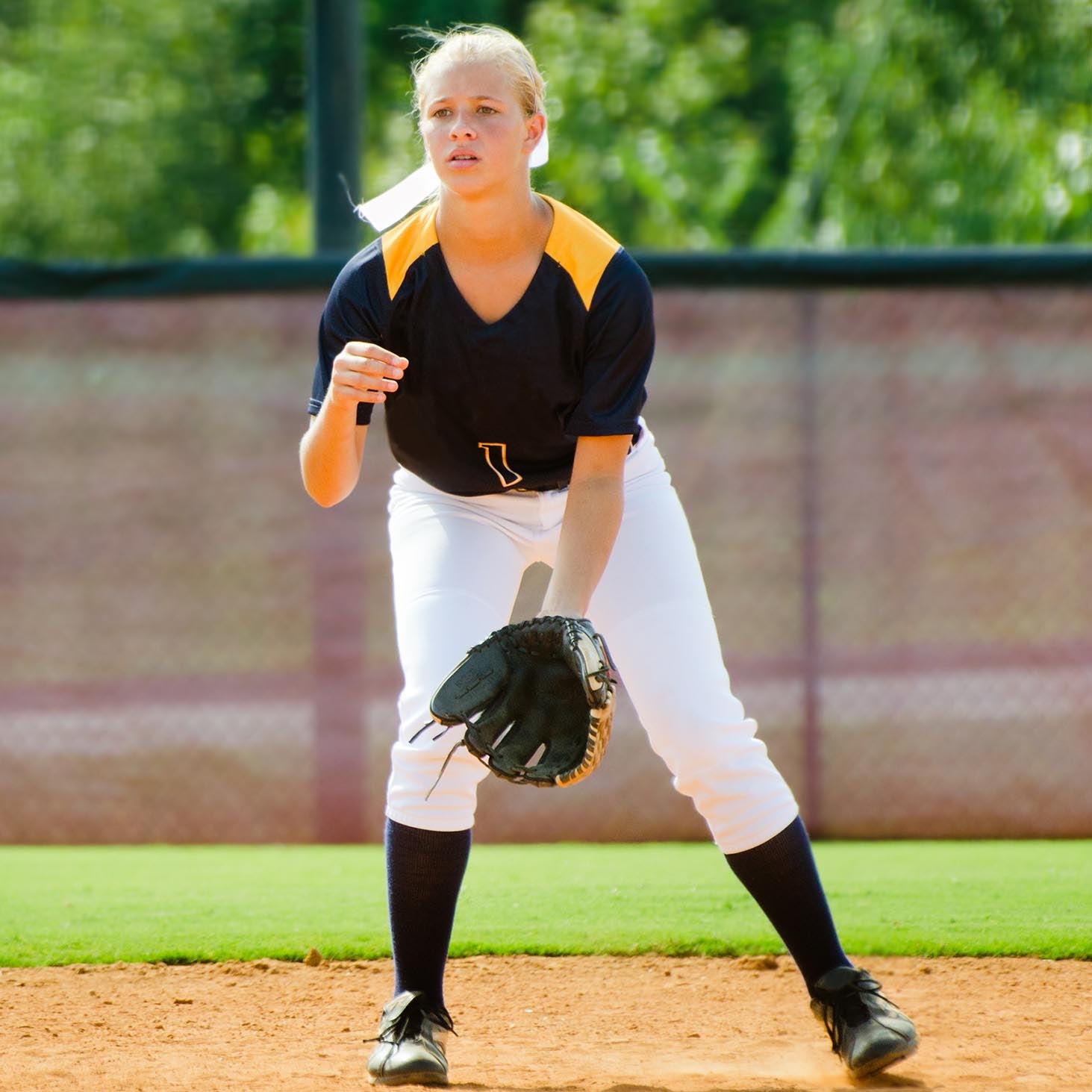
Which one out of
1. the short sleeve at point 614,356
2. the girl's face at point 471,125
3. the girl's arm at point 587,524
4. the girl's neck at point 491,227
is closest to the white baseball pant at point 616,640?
the girl's arm at point 587,524

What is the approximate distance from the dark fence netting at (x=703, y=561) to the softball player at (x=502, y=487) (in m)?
2.26

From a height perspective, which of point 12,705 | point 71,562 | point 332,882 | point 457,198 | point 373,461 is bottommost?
point 332,882

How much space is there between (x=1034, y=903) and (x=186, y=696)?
107 inches

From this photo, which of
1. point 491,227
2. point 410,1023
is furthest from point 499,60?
point 410,1023

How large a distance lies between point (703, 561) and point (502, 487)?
238cm

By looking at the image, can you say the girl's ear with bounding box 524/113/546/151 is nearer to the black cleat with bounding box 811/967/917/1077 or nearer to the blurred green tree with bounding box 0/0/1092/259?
the black cleat with bounding box 811/967/917/1077

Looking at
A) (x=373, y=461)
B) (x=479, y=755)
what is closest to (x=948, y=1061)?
(x=479, y=755)

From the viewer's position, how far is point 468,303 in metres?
2.77

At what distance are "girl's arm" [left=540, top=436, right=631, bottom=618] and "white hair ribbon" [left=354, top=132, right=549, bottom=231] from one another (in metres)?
0.53

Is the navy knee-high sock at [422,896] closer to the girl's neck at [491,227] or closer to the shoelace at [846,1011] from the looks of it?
the shoelace at [846,1011]

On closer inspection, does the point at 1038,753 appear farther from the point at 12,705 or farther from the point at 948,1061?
the point at 12,705

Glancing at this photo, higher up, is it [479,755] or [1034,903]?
[479,755]

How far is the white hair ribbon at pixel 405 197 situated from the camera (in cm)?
281

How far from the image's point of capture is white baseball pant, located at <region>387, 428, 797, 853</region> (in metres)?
2.70
